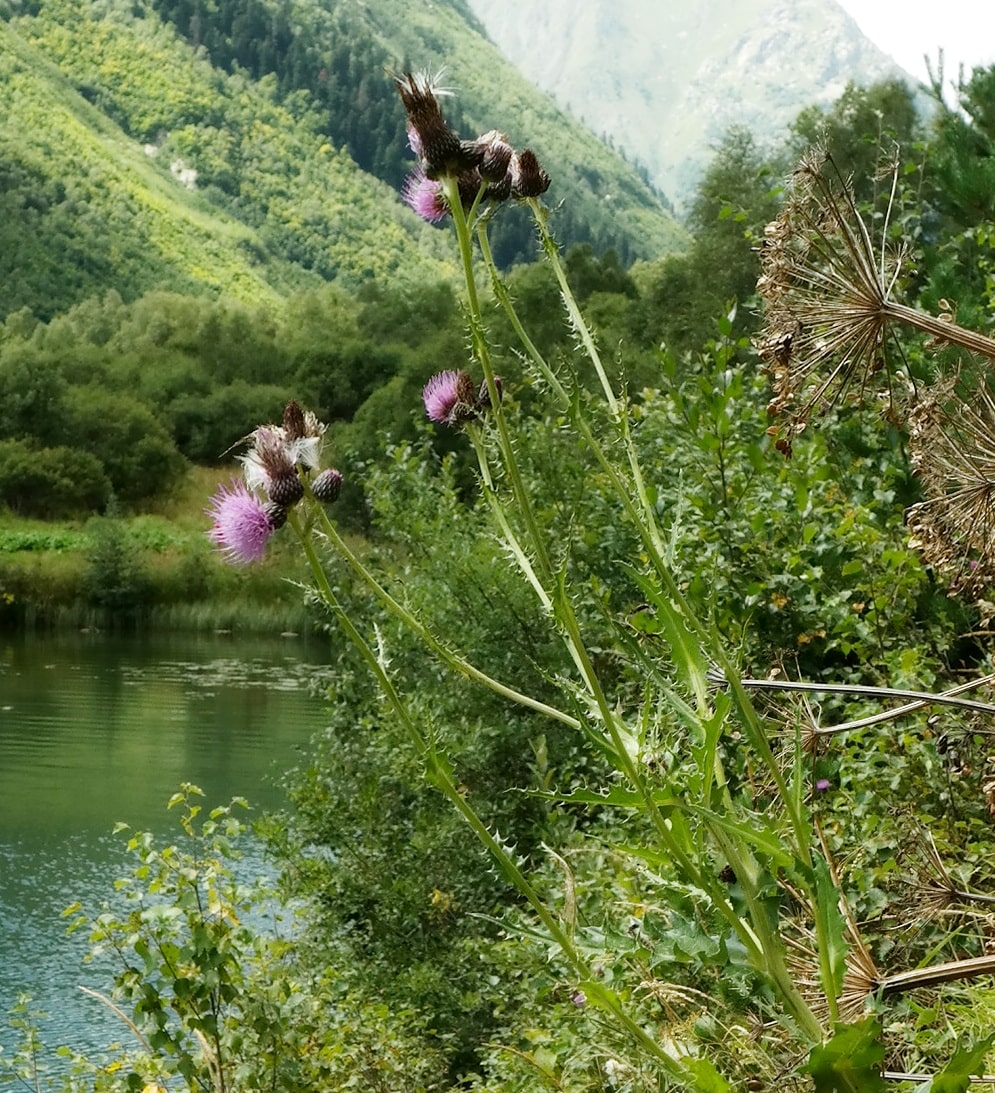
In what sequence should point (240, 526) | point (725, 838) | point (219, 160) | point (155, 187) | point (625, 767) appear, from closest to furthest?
1. point (625, 767)
2. point (725, 838)
3. point (240, 526)
4. point (155, 187)
5. point (219, 160)

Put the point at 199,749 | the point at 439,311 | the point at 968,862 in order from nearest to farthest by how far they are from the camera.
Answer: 1. the point at 968,862
2. the point at 199,749
3. the point at 439,311

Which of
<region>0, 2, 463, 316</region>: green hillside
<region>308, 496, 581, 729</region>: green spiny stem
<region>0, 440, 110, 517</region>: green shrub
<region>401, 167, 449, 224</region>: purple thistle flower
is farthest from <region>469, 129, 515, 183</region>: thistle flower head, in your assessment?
<region>0, 2, 463, 316</region>: green hillside

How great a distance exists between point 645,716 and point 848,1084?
0.48 metres

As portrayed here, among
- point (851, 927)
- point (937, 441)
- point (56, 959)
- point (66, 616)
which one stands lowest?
point (66, 616)

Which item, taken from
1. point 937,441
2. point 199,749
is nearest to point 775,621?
point 937,441

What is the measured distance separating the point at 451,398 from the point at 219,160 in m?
145

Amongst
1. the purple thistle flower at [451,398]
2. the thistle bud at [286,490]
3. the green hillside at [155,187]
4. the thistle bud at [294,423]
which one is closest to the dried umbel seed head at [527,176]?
the purple thistle flower at [451,398]

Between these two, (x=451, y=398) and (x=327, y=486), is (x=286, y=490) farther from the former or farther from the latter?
(x=451, y=398)

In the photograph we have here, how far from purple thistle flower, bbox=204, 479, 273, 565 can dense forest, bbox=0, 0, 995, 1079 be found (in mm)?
82

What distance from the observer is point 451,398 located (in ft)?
8.07

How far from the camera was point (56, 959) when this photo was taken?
11.8 meters

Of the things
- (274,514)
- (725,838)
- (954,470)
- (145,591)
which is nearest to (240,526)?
(274,514)

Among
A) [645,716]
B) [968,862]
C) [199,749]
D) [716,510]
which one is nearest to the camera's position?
[645,716]

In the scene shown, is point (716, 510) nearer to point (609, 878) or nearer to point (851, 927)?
point (609, 878)
